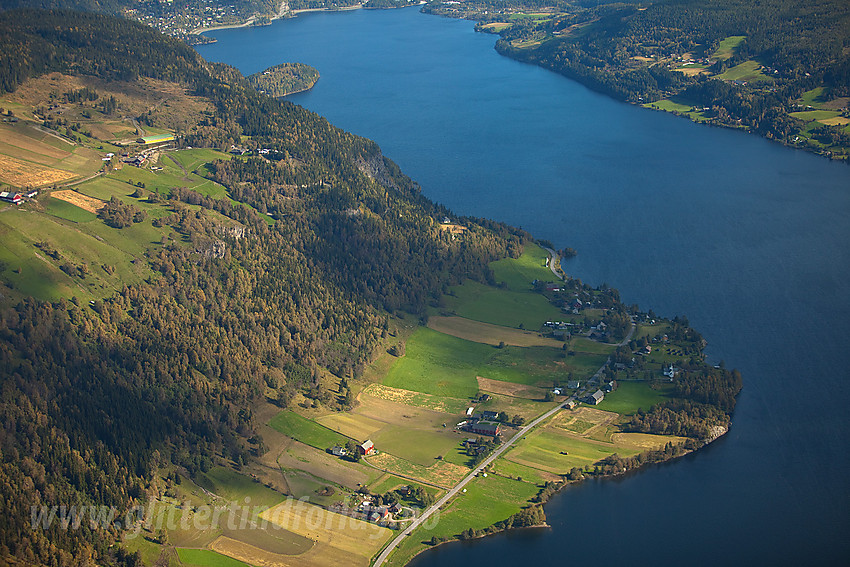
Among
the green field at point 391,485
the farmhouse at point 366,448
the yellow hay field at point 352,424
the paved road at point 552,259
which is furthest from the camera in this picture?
the paved road at point 552,259

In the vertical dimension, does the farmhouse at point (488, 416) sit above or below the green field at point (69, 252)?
below

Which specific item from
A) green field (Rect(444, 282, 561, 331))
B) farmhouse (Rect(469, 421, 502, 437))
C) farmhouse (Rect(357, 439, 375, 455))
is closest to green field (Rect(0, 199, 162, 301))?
farmhouse (Rect(357, 439, 375, 455))

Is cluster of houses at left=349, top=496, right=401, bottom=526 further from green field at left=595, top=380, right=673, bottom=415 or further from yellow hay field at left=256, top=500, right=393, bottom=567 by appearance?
green field at left=595, top=380, right=673, bottom=415

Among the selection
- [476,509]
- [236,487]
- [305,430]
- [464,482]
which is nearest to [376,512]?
[476,509]

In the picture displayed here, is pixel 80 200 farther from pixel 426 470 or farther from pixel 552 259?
pixel 552 259

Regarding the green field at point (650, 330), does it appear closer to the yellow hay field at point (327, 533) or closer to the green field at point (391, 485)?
the green field at point (391, 485)

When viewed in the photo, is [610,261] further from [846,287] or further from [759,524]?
[759,524]

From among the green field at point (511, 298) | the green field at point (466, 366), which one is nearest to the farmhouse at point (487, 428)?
the green field at point (466, 366)
